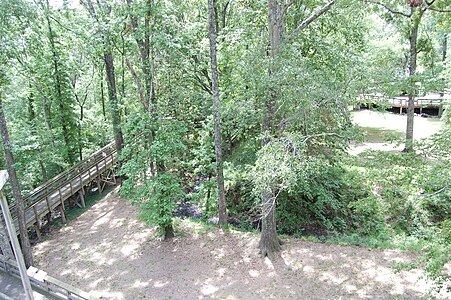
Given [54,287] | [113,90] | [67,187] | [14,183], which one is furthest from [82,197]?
Answer: [54,287]

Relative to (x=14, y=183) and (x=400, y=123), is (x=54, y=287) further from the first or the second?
(x=400, y=123)

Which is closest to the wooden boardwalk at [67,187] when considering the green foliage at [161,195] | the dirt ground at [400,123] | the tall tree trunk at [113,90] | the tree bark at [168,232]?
the tall tree trunk at [113,90]

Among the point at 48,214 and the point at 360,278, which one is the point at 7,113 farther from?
the point at 360,278

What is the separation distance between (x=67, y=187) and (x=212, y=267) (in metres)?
8.31

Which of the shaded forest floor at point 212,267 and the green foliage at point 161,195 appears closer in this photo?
the shaded forest floor at point 212,267

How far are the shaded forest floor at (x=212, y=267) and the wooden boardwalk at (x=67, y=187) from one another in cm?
117

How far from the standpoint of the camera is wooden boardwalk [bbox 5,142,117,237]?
38.5ft

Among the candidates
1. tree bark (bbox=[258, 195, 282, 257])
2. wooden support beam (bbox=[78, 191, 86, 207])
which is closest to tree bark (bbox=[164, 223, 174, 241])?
tree bark (bbox=[258, 195, 282, 257])

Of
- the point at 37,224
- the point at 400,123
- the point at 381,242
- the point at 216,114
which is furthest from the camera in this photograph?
the point at 400,123

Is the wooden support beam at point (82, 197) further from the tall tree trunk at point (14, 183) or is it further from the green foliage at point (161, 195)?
the green foliage at point (161, 195)

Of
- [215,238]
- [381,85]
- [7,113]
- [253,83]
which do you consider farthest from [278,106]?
[7,113]

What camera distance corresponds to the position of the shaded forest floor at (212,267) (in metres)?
7.77

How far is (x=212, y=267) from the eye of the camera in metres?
9.16

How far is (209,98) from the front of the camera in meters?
12.0
